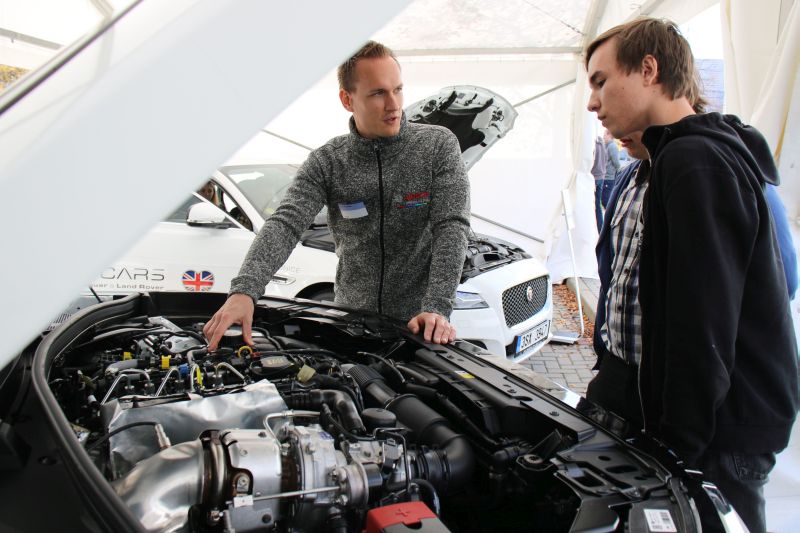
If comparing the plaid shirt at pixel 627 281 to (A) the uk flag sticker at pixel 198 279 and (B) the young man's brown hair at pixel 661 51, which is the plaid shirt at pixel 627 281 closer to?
(B) the young man's brown hair at pixel 661 51

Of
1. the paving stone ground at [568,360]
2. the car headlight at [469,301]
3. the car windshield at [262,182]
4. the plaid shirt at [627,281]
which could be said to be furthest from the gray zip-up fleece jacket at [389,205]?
the car windshield at [262,182]

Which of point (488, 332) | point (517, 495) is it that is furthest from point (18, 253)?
point (488, 332)

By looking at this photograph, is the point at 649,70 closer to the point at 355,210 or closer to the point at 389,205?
the point at 389,205

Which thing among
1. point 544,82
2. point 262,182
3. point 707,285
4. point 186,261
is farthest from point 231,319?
point 544,82

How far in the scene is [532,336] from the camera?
4203 mm

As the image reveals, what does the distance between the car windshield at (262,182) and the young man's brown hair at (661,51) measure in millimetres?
3441

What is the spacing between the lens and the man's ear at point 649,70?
1560 millimetres

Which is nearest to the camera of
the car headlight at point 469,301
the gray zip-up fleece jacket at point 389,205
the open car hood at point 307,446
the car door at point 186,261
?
the open car hood at point 307,446

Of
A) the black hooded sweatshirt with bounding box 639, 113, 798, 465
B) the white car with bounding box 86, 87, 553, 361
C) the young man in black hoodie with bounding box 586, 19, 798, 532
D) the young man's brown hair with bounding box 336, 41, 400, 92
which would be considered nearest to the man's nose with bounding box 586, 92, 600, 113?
the young man in black hoodie with bounding box 586, 19, 798, 532

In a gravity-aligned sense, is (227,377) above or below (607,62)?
below

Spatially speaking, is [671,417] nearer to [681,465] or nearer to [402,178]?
[681,465]

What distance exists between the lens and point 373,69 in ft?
6.97

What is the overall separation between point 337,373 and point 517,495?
71cm

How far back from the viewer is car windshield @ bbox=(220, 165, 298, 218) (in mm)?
4689
